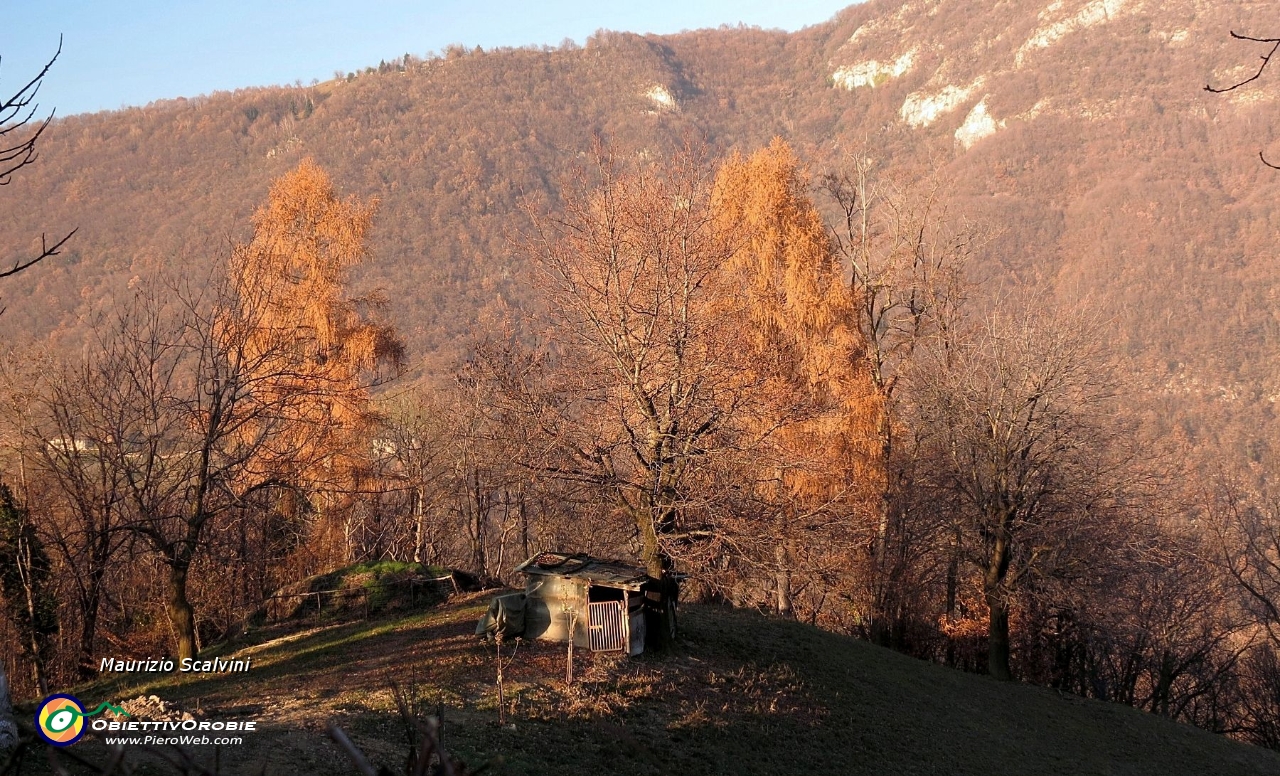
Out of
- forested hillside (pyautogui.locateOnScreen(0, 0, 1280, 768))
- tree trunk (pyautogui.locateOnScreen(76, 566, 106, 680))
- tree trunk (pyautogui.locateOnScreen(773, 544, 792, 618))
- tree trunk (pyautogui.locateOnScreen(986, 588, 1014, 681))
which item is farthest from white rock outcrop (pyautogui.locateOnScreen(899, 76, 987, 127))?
tree trunk (pyautogui.locateOnScreen(76, 566, 106, 680))

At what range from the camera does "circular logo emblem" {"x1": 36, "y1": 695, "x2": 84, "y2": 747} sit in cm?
703

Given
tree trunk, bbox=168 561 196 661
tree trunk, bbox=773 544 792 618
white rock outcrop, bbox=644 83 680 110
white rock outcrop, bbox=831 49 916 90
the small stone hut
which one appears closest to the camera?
tree trunk, bbox=168 561 196 661

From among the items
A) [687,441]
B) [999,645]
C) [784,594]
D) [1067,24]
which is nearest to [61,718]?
[687,441]

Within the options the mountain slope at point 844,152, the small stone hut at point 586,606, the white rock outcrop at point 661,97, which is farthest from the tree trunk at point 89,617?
the white rock outcrop at point 661,97

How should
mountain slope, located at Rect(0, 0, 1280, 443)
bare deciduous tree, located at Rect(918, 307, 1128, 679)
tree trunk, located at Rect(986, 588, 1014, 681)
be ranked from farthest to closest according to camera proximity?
1. mountain slope, located at Rect(0, 0, 1280, 443)
2. tree trunk, located at Rect(986, 588, 1014, 681)
3. bare deciduous tree, located at Rect(918, 307, 1128, 679)

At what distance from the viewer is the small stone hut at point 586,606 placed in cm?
1592

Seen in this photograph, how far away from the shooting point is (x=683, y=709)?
14.3m

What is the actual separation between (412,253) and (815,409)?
213 feet

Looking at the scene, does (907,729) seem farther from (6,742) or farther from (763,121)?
(763,121)

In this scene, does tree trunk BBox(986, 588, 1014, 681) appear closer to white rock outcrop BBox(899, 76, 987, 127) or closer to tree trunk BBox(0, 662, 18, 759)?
tree trunk BBox(0, 662, 18, 759)

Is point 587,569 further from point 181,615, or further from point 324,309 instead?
point 324,309

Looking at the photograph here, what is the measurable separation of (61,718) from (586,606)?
9590 mm

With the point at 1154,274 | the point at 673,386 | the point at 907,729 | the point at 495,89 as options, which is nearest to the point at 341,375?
the point at 673,386

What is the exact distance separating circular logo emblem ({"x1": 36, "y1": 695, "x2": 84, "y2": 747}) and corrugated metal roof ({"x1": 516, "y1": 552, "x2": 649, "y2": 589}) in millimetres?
9088
